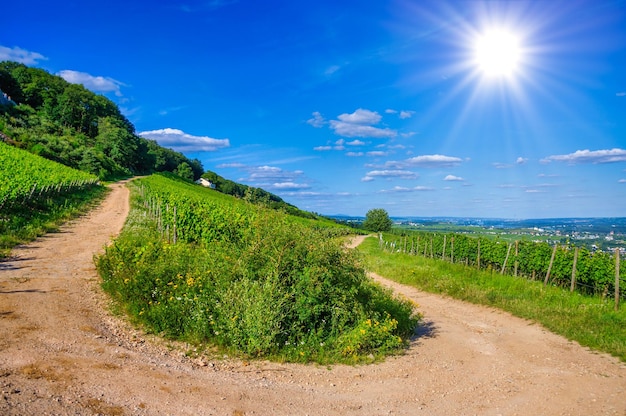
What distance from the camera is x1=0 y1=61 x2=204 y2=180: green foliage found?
58438 mm

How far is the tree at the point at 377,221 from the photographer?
93.6 m

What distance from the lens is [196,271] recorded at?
8.81m

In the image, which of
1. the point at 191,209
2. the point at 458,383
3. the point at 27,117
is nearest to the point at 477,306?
the point at 458,383

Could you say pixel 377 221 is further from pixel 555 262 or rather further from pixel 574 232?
pixel 555 262

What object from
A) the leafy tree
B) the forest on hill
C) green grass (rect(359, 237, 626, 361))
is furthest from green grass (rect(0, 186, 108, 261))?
the leafy tree

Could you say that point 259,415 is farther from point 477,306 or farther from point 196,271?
point 477,306

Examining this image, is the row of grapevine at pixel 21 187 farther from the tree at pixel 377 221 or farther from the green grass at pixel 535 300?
the tree at pixel 377 221

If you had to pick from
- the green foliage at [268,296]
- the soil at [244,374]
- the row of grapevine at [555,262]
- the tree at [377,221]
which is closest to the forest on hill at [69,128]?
the tree at [377,221]

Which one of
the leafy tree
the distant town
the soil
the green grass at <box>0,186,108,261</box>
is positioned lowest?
the soil

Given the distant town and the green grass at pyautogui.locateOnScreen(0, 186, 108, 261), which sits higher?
the distant town

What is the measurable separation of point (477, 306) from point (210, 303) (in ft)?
30.0

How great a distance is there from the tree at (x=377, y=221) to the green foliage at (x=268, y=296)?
8472 centimetres

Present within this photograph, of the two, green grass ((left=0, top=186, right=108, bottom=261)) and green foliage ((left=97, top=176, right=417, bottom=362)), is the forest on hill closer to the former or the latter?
green grass ((left=0, top=186, right=108, bottom=261))

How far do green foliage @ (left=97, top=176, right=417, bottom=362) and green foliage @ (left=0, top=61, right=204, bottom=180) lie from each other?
50412mm
